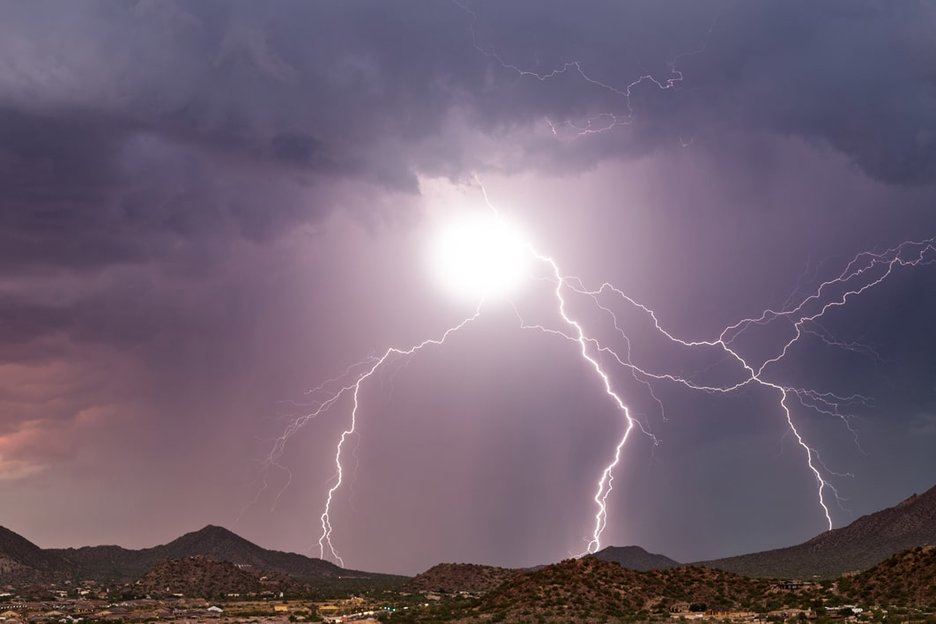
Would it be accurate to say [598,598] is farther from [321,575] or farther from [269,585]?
[321,575]

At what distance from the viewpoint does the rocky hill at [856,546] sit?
14012cm

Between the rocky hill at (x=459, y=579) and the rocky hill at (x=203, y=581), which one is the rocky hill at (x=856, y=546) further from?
the rocky hill at (x=203, y=581)

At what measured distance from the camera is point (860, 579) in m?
74.9

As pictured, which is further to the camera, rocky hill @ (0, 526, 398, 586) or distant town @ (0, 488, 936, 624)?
rocky hill @ (0, 526, 398, 586)

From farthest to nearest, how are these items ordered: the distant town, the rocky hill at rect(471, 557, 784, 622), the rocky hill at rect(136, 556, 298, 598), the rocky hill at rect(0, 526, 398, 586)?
the rocky hill at rect(0, 526, 398, 586)
the rocky hill at rect(136, 556, 298, 598)
the rocky hill at rect(471, 557, 784, 622)
the distant town

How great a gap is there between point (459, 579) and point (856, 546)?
69.3m

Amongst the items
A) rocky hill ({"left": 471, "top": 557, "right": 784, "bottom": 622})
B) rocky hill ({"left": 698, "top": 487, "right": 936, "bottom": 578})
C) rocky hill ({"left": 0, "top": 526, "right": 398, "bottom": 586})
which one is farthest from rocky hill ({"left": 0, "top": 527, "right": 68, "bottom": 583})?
rocky hill ({"left": 471, "top": 557, "right": 784, "bottom": 622})

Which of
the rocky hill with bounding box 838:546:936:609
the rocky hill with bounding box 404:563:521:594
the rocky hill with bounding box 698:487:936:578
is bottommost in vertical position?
the rocky hill with bounding box 838:546:936:609

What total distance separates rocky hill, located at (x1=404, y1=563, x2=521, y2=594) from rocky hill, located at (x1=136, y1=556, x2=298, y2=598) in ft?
69.0

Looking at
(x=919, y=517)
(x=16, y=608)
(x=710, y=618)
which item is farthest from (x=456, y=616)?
(x=919, y=517)

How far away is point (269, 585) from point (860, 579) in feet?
282

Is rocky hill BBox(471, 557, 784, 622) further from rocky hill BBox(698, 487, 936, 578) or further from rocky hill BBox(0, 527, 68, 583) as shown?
rocky hill BBox(0, 527, 68, 583)

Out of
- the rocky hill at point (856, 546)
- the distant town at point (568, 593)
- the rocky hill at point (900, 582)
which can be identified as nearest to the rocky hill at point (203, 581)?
the distant town at point (568, 593)

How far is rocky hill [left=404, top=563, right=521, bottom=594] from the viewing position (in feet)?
390
